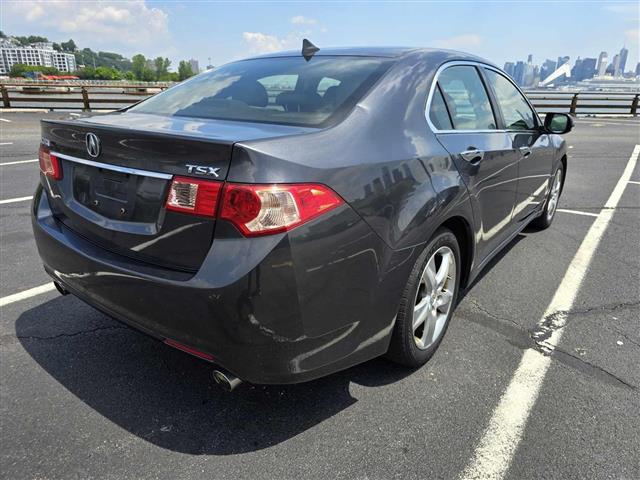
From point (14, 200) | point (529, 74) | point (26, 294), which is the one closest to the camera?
point (26, 294)

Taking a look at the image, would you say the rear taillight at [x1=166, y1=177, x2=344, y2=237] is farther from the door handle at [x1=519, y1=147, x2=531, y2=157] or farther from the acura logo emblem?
the door handle at [x1=519, y1=147, x2=531, y2=157]

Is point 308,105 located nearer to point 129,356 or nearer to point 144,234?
point 144,234

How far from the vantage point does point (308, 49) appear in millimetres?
3105

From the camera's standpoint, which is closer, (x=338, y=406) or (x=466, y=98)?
(x=338, y=406)

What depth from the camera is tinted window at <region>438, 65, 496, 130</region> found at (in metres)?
2.82

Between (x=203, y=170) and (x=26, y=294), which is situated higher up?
(x=203, y=170)

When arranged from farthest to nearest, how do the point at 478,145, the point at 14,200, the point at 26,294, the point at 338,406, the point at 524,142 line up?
the point at 14,200 → the point at 524,142 → the point at 26,294 → the point at 478,145 → the point at 338,406

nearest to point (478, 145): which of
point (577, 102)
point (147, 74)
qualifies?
point (577, 102)

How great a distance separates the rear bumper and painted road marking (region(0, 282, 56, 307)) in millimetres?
1607

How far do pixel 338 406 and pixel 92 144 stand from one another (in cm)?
171

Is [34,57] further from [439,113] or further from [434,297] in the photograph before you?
[434,297]

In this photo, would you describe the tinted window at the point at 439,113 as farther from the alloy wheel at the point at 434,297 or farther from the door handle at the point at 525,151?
the door handle at the point at 525,151

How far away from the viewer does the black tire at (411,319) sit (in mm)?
A: 2311

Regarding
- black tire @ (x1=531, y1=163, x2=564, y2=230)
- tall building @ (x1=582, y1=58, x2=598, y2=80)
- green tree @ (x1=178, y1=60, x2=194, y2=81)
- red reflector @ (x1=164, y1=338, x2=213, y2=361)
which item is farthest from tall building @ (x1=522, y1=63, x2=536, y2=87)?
green tree @ (x1=178, y1=60, x2=194, y2=81)
